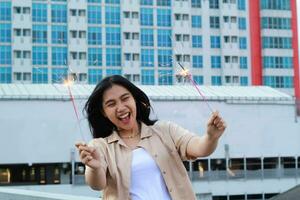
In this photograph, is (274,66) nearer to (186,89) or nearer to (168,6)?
(168,6)

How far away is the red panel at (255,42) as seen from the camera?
6556cm

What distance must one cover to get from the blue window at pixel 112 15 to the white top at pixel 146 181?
195ft

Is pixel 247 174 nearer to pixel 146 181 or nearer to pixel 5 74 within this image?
pixel 5 74

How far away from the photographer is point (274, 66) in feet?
217

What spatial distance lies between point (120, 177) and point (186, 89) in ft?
142

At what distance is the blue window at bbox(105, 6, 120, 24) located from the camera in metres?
61.7

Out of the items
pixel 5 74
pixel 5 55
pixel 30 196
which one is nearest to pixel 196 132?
pixel 5 74

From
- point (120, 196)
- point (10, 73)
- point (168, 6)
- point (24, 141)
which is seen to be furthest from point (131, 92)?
point (168, 6)

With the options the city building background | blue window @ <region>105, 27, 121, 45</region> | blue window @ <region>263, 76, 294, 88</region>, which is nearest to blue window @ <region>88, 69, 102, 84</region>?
the city building background

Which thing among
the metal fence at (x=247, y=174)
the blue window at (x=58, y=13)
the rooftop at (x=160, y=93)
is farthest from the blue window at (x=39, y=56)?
the metal fence at (x=247, y=174)

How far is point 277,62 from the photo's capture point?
66562mm

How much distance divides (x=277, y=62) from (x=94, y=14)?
20813 millimetres

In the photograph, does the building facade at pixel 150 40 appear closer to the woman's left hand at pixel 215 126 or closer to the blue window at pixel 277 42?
the blue window at pixel 277 42

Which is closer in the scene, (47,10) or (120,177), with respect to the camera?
(120,177)
